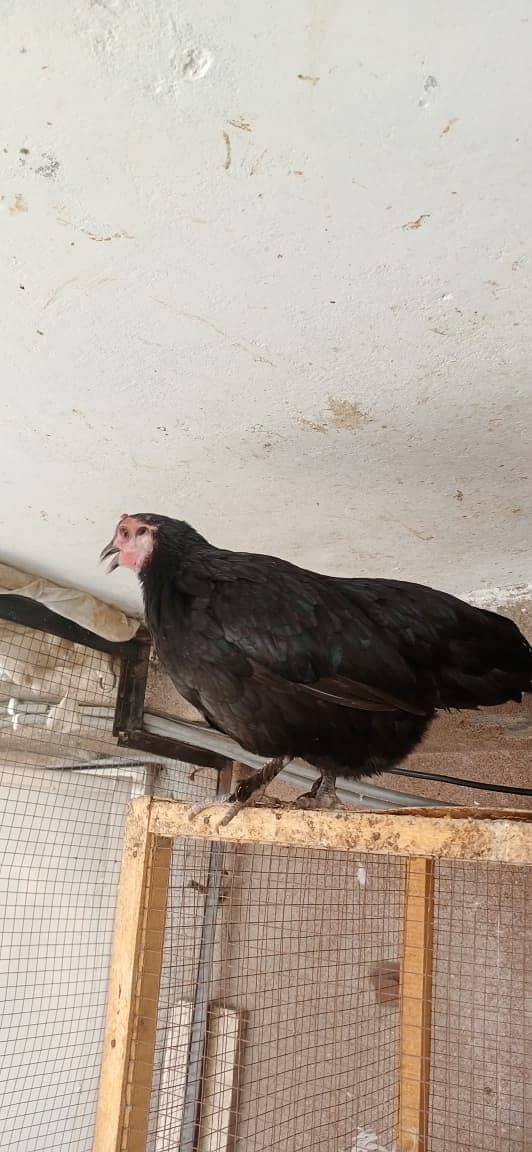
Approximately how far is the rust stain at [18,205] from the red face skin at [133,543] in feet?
2.04

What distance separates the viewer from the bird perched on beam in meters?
1.14

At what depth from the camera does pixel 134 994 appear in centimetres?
97

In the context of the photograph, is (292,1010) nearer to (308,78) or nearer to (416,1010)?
(416,1010)

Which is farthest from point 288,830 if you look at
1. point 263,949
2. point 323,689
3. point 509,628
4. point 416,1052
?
point 263,949

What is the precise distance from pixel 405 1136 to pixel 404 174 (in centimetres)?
159

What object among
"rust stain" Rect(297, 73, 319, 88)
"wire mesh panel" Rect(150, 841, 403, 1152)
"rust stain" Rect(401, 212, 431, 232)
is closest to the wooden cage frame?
"rust stain" Rect(401, 212, 431, 232)

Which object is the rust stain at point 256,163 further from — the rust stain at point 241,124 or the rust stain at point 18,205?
the rust stain at point 18,205

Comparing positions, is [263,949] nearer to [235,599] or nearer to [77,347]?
[235,599]

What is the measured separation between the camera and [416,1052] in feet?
4.47

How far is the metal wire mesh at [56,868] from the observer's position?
2158mm

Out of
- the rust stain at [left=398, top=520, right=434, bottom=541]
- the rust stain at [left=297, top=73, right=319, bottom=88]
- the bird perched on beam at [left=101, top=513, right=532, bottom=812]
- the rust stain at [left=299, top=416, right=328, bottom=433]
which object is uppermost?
the rust stain at [left=297, top=73, right=319, bottom=88]

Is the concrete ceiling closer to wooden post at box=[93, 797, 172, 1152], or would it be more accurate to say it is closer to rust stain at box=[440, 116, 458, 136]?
rust stain at box=[440, 116, 458, 136]

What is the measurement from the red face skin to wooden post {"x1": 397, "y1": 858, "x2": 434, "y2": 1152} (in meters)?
0.79

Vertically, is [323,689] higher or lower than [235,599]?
lower
